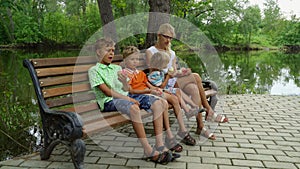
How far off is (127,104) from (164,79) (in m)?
0.87

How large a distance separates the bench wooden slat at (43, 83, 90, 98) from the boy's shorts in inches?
12.8

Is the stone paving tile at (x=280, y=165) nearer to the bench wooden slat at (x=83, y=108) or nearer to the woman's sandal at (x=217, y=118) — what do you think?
the woman's sandal at (x=217, y=118)

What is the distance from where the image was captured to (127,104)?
295cm

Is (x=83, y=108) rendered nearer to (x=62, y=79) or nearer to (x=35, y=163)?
(x=62, y=79)

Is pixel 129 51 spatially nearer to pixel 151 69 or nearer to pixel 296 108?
pixel 151 69

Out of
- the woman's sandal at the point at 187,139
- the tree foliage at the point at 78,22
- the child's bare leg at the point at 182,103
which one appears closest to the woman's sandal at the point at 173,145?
the woman's sandal at the point at 187,139

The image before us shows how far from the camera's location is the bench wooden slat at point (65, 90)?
9.48 feet

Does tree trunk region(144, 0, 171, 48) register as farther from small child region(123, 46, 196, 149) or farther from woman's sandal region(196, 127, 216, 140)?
woman's sandal region(196, 127, 216, 140)

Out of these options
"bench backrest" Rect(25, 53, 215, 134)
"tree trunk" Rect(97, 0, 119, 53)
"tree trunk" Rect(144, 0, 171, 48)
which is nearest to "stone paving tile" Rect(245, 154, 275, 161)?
"bench backrest" Rect(25, 53, 215, 134)

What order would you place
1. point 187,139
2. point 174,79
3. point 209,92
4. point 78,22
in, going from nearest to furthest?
point 187,139
point 174,79
point 209,92
point 78,22

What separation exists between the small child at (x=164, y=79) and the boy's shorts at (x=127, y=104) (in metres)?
0.34

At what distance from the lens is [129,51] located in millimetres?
3430

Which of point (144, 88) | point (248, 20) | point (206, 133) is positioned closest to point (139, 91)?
point (144, 88)

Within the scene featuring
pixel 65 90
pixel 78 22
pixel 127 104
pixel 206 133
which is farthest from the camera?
pixel 78 22
